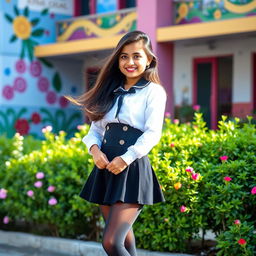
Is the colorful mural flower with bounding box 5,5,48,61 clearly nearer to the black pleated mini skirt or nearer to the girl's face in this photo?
the girl's face

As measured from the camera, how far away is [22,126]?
48.1 ft

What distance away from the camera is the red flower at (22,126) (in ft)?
47.7

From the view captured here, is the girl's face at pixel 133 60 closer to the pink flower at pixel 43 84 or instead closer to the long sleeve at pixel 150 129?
the long sleeve at pixel 150 129

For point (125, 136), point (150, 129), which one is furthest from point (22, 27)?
point (150, 129)

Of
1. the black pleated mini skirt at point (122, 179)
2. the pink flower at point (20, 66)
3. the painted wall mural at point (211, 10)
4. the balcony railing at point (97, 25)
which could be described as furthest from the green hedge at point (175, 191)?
the pink flower at point (20, 66)

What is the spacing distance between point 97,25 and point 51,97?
96.0 inches

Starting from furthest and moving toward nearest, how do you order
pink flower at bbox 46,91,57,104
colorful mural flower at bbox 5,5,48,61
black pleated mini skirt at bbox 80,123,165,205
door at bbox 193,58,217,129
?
1. pink flower at bbox 46,91,57,104
2. colorful mural flower at bbox 5,5,48,61
3. door at bbox 193,58,217,129
4. black pleated mini skirt at bbox 80,123,165,205

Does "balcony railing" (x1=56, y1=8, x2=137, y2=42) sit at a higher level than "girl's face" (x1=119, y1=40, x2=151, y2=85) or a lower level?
higher

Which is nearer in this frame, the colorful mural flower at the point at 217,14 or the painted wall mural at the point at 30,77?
the colorful mural flower at the point at 217,14

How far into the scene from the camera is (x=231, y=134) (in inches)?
216

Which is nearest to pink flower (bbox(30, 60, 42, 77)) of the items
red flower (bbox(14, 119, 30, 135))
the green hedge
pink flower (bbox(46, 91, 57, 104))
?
pink flower (bbox(46, 91, 57, 104))

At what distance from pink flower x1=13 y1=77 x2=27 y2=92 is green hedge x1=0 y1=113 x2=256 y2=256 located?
817cm

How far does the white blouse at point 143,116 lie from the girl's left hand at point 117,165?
0.03 metres

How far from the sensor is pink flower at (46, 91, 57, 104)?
15375 mm
